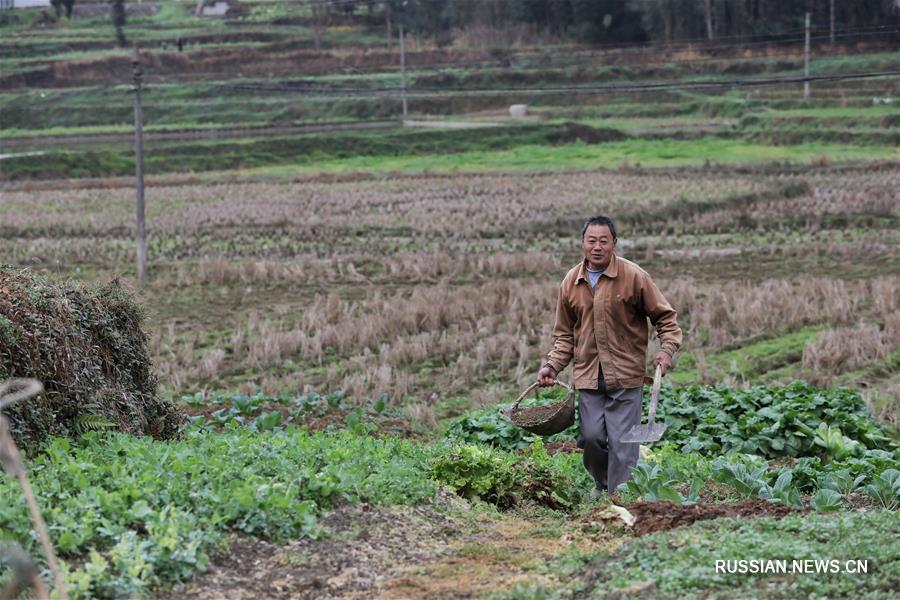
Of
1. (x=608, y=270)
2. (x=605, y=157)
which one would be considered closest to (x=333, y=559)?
(x=608, y=270)

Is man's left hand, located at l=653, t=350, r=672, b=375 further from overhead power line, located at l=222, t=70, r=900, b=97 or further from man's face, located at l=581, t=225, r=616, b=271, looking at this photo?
overhead power line, located at l=222, t=70, r=900, b=97

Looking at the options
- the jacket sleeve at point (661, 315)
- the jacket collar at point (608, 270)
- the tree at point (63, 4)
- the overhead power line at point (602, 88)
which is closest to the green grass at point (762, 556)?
the jacket sleeve at point (661, 315)

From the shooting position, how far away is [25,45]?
74.8m

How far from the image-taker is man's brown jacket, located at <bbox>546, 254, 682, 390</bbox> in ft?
23.6

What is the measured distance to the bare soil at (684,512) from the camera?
560 centimetres

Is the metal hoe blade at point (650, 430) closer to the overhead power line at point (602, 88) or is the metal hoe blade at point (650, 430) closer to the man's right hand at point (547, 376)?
the man's right hand at point (547, 376)

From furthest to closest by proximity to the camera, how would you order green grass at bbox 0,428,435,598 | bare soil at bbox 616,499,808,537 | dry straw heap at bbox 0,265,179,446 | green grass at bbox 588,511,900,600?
1. dry straw heap at bbox 0,265,179,446
2. bare soil at bbox 616,499,808,537
3. green grass at bbox 0,428,435,598
4. green grass at bbox 588,511,900,600

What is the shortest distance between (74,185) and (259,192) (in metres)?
8.01

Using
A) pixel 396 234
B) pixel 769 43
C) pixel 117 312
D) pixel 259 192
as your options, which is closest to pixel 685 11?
pixel 769 43

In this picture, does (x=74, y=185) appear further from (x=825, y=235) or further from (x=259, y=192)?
(x=825, y=235)

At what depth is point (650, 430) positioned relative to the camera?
6992 mm

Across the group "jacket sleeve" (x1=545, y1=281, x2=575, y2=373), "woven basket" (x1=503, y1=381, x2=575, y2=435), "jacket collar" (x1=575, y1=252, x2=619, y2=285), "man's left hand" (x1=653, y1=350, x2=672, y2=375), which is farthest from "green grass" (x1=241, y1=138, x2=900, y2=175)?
"man's left hand" (x1=653, y1=350, x2=672, y2=375)

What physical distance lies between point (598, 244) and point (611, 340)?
0.59 m

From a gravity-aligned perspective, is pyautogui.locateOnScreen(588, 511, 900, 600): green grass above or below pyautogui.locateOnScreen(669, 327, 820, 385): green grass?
above
